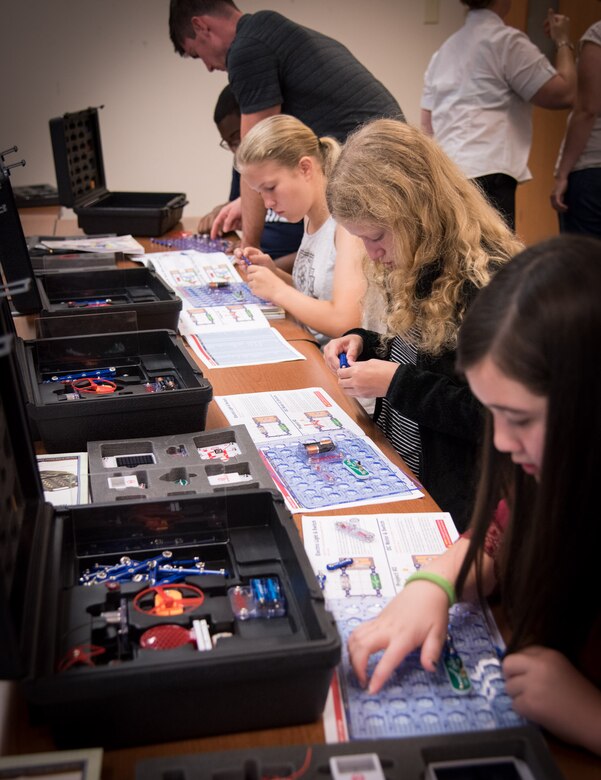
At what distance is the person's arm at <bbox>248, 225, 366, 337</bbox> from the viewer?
1.91 metres

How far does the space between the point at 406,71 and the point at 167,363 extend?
10.9 ft

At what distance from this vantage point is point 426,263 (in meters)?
1.40

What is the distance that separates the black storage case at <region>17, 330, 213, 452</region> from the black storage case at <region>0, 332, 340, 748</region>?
348 mm

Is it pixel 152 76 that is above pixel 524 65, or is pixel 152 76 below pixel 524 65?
below

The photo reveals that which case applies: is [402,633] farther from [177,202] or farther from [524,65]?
[177,202]

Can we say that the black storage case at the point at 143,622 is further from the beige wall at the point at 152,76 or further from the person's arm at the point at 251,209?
the beige wall at the point at 152,76

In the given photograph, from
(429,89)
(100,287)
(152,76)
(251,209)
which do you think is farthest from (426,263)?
(152,76)

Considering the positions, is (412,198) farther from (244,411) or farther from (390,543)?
(390,543)

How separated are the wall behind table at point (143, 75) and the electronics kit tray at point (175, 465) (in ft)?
10.8

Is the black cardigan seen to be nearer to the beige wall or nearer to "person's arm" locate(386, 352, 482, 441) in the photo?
"person's arm" locate(386, 352, 482, 441)

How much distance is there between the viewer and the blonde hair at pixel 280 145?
2039 millimetres

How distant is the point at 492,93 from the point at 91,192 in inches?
57.9

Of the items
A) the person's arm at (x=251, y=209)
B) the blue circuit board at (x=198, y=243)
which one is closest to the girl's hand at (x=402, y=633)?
the person's arm at (x=251, y=209)

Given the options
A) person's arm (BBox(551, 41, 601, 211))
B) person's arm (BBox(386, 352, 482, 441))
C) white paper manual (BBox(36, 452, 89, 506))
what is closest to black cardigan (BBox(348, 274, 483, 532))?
person's arm (BBox(386, 352, 482, 441))
